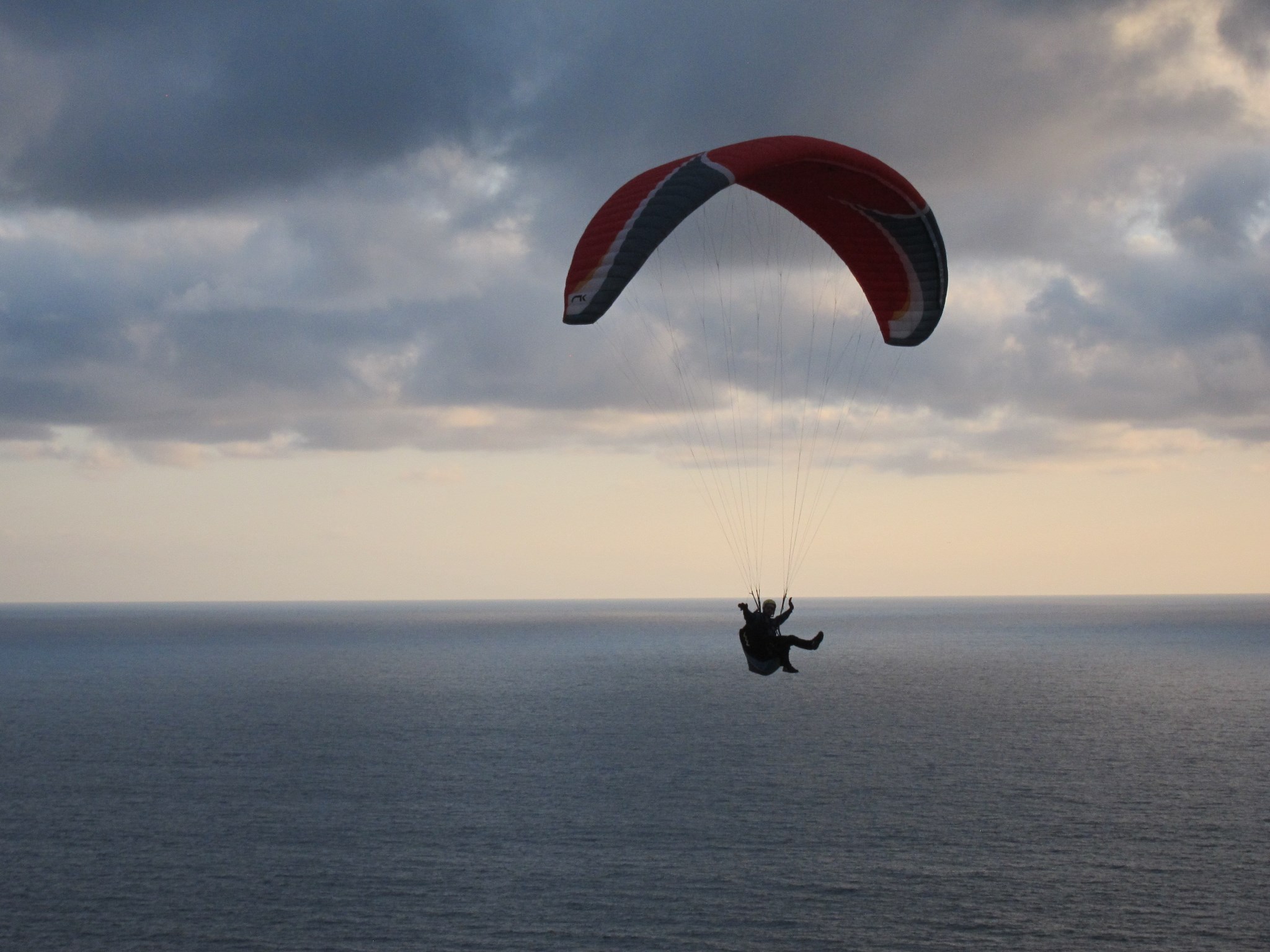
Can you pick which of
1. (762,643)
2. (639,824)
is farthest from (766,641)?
(639,824)

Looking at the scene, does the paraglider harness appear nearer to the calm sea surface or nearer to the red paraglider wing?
the red paraglider wing

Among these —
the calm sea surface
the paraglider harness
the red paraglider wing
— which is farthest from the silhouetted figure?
the calm sea surface


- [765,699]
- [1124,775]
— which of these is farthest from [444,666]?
[1124,775]

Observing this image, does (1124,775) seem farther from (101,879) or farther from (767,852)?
(101,879)

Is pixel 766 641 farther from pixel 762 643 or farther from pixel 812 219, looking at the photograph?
pixel 812 219

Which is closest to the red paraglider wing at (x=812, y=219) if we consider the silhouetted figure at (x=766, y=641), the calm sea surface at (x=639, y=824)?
the silhouetted figure at (x=766, y=641)

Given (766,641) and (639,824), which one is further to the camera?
(639,824)
